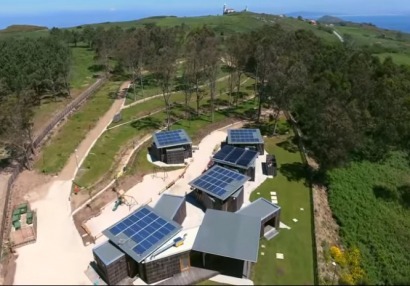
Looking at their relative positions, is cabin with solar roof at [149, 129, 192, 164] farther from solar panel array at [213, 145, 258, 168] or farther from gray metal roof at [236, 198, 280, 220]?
gray metal roof at [236, 198, 280, 220]

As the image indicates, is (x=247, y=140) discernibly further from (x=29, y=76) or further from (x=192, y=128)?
(x=29, y=76)

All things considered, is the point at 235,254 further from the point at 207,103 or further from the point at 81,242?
the point at 207,103

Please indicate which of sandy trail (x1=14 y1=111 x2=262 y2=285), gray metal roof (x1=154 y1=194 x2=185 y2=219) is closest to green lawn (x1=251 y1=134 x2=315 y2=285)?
sandy trail (x1=14 y1=111 x2=262 y2=285)

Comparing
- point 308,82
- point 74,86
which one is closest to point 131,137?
point 308,82

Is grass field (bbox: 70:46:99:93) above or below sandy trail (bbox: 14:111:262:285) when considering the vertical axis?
above

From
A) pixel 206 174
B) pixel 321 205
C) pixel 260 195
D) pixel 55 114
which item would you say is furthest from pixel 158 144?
pixel 55 114
